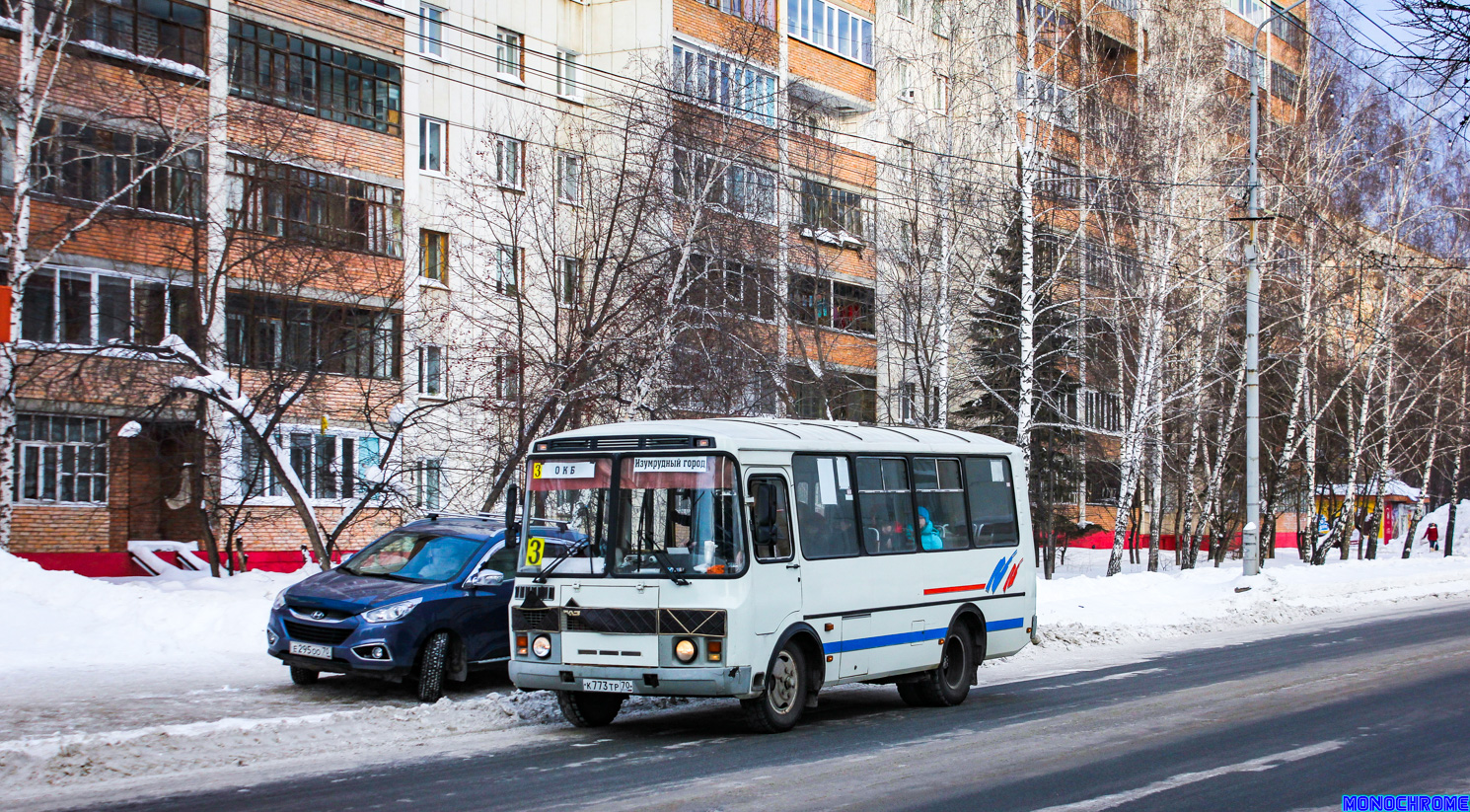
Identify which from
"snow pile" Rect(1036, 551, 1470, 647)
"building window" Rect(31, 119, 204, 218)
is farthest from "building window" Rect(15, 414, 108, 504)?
"snow pile" Rect(1036, 551, 1470, 647)

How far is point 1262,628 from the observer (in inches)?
878

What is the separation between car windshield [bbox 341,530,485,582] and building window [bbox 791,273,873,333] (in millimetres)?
15862

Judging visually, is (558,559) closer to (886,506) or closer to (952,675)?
(886,506)

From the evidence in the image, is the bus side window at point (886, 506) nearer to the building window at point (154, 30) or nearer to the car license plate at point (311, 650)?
the car license plate at point (311, 650)

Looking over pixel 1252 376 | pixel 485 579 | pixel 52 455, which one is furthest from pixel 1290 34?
pixel 485 579

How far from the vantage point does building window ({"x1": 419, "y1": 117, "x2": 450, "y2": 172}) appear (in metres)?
34.7

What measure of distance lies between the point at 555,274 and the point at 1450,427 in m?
36.0

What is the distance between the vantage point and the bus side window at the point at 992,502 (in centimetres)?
1402

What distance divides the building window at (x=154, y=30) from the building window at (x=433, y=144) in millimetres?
6653

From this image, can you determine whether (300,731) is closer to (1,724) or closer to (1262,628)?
(1,724)

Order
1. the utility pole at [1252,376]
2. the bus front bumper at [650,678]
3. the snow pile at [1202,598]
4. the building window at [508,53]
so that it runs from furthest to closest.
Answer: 1. the building window at [508,53]
2. the utility pole at [1252,376]
3. the snow pile at [1202,598]
4. the bus front bumper at [650,678]

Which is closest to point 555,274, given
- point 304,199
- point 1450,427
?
point 304,199

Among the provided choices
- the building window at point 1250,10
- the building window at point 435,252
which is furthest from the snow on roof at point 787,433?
the building window at point 1250,10

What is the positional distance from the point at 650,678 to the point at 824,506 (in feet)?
7.33
